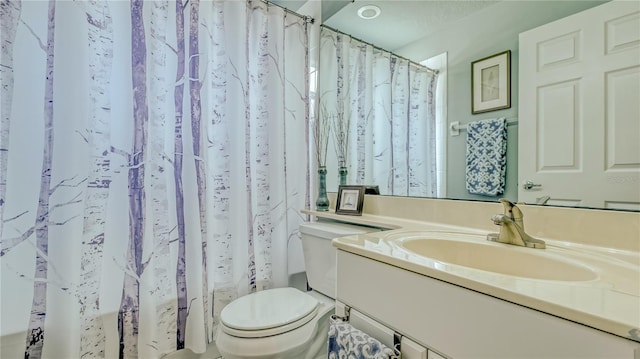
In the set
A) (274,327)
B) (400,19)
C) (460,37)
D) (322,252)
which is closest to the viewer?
(274,327)

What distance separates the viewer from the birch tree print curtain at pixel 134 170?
100 centimetres

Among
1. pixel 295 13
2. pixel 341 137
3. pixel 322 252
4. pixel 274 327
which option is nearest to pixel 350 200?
pixel 322 252

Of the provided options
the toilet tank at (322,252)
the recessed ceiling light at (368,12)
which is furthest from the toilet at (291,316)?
the recessed ceiling light at (368,12)

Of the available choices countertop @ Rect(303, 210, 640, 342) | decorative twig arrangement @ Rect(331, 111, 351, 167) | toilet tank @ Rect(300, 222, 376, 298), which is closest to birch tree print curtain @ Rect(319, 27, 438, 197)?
decorative twig arrangement @ Rect(331, 111, 351, 167)

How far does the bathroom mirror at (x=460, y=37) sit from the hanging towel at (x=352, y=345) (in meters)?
0.66

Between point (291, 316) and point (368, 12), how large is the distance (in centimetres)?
157

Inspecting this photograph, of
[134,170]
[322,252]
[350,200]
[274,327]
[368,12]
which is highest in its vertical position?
[368,12]

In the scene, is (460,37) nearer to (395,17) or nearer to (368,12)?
(395,17)

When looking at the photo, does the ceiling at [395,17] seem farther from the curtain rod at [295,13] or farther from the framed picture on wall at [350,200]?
the framed picture on wall at [350,200]

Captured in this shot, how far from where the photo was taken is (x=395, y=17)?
1.41 meters

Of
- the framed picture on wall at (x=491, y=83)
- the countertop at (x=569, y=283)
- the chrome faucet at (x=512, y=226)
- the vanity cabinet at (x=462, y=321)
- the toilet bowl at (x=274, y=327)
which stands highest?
the framed picture on wall at (x=491, y=83)

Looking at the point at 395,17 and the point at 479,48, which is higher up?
the point at 395,17

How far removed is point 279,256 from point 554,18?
153 centimetres

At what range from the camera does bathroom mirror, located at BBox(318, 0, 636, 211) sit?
0.95 meters
